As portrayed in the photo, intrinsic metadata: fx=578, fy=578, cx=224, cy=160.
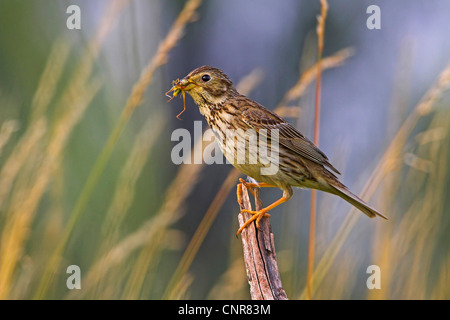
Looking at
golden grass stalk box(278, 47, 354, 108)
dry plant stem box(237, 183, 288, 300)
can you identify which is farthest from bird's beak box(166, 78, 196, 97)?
dry plant stem box(237, 183, 288, 300)

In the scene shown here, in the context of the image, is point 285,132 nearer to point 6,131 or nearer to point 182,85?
point 182,85

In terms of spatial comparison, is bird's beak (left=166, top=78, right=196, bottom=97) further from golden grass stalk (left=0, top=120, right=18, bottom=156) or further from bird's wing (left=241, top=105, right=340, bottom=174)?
golden grass stalk (left=0, top=120, right=18, bottom=156)

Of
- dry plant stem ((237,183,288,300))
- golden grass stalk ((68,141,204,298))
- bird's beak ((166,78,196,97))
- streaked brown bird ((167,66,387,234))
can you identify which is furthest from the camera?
bird's beak ((166,78,196,97))

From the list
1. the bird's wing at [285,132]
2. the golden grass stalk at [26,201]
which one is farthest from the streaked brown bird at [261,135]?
the golden grass stalk at [26,201]

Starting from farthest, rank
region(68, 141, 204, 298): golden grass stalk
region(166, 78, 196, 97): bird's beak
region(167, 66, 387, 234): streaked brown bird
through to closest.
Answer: region(166, 78, 196, 97): bird's beak
region(167, 66, 387, 234): streaked brown bird
region(68, 141, 204, 298): golden grass stalk

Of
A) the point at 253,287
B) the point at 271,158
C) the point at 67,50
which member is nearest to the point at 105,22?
the point at 67,50

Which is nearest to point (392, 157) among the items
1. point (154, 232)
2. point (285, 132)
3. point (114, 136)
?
point (285, 132)

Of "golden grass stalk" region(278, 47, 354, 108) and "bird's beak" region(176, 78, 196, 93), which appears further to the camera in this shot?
"bird's beak" region(176, 78, 196, 93)

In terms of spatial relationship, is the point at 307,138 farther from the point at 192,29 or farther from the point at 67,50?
the point at 192,29
